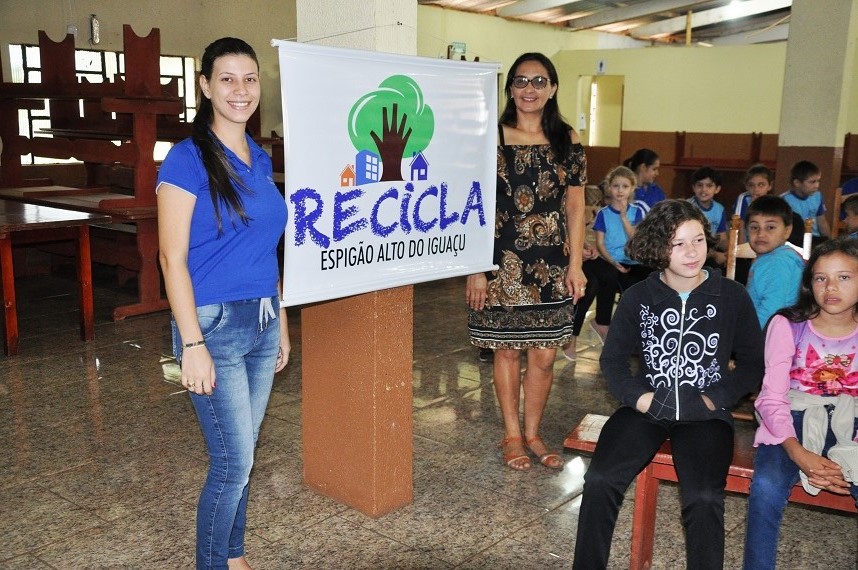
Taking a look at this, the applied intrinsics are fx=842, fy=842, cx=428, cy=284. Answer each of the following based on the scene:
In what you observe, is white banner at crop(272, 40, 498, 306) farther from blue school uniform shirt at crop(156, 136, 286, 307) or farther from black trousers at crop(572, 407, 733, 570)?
black trousers at crop(572, 407, 733, 570)

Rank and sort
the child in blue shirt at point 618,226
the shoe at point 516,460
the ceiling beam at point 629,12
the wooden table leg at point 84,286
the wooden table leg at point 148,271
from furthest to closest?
1. the ceiling beam at point 629,12
2. the wooden table leg at point 148,271
3. the wooden table leg at point 84,286
4. the child in blue shirt at point 618,226
5. the shoe at point 516,460

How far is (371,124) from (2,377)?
3.31 meters

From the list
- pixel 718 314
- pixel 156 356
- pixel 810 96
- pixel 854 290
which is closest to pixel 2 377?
pixel 156 356

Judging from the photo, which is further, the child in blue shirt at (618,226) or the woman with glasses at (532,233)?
the child in blue shirt at (618,226)

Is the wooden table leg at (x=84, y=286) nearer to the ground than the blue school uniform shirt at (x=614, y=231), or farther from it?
nearer to the ground

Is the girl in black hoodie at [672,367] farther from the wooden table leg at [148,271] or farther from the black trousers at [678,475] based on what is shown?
the wooden table leg at [148,271]

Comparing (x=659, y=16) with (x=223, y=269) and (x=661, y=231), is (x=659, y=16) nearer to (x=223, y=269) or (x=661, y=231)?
(x=661, y=231)

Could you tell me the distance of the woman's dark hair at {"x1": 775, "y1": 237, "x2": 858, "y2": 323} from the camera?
2.67m

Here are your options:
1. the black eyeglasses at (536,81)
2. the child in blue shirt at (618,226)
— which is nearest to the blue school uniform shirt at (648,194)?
the child in blue shirt at (618,226)

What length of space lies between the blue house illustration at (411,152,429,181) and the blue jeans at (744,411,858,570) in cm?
146

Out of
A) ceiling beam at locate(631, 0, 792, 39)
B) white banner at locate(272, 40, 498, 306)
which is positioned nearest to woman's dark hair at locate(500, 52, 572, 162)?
white banner at locate(272, 40, 498, 306)

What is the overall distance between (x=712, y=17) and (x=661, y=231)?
14.9m

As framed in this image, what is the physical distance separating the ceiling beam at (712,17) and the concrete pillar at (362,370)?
1289 cm

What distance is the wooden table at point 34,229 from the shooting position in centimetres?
536
